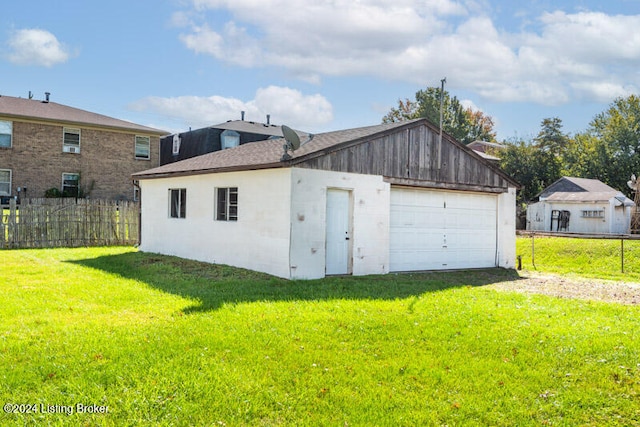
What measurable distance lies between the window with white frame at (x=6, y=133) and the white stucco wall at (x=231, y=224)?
1278 centimetres

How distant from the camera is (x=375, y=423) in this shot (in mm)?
4629

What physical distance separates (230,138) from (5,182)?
488 inches

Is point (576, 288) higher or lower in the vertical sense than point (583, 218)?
lower

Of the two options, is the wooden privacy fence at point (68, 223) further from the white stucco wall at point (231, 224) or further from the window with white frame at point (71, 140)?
the window with white frame at point (71, 140)

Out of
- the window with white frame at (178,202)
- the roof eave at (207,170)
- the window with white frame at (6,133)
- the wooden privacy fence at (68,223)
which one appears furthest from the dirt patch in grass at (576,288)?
the window with white frame at (6,133)

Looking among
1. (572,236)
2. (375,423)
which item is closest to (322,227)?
(375,423)

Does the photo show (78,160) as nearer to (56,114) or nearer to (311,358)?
(56,114)

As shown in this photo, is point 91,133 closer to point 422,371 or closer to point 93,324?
point 93,324

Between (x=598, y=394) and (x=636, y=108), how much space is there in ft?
173

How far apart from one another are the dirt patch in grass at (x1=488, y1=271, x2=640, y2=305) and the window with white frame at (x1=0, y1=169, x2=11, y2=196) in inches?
943

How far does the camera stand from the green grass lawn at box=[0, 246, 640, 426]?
481cm

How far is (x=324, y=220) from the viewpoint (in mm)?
12398

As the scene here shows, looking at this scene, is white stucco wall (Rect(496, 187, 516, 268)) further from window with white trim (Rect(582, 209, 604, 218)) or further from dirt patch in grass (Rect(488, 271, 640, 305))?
window with white trim (Rect(582, 209, 604, 218))

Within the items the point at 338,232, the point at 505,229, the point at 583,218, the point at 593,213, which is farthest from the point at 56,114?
the point at 593,213
